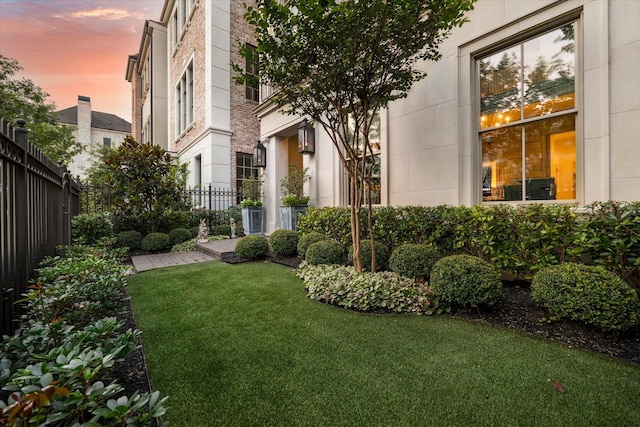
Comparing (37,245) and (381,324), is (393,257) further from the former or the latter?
(37,245)

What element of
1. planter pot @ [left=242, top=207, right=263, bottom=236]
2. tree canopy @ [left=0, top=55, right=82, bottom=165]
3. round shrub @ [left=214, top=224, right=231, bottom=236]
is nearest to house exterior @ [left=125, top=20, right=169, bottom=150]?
tree canopy @ [left=0, top=55, right=82, bottom=165]

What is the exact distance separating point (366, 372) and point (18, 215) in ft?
10.6

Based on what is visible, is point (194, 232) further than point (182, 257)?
Yes

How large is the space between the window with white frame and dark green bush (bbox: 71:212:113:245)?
8.48 metres

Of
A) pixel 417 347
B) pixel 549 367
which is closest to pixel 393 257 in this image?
pixel 417 347

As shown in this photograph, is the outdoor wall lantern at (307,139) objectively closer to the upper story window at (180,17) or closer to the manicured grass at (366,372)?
A: the manicured grass at (366,372)

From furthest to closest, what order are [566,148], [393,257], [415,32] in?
[393,257] < [566,148] < [415,32]

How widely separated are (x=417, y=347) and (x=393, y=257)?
1809 millimetres

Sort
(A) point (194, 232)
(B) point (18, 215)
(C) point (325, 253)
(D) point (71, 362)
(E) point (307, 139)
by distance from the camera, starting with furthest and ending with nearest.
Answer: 1. (A) point (194, 232)
2. (E) point (307, 139)
3. (C) point (325, 253)
4. (B) point (18, 215)
5. (D) point (71, 362)

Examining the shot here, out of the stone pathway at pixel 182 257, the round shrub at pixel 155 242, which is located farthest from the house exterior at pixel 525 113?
the round shrub at pixel 155 242

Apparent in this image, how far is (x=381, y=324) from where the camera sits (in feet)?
9.59

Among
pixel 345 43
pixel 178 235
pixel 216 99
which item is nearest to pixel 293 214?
pixel 178 235

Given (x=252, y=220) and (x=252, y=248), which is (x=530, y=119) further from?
(x=252, y=220)

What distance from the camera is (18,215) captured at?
236 cm
